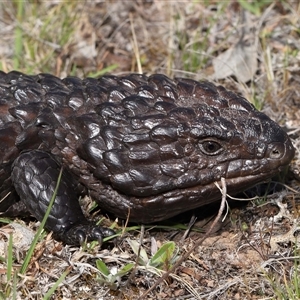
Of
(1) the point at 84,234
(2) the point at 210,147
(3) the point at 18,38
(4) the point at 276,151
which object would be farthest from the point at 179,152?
(3) the point at 18,38

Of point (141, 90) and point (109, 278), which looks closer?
point (109, 278)

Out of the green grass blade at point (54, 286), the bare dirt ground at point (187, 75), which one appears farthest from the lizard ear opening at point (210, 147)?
the green grass blade at point (54, 286)

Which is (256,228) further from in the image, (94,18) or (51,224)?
(94,18)

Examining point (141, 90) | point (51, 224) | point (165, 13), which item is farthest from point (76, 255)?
point (165, 13)

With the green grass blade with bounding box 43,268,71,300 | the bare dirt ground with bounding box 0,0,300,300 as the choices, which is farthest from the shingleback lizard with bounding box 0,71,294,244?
the green grass blade with bounding box 43,268,71,300

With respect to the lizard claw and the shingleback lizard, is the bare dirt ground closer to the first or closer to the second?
the lizard claw
